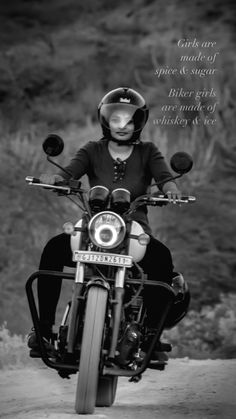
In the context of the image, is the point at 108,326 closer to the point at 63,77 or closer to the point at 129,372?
the point at 129,372

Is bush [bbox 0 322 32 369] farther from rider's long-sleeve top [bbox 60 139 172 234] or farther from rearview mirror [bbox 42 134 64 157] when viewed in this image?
rearview mirror [bbox 42 134 64 157]

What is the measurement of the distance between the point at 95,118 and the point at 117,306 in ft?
32.7

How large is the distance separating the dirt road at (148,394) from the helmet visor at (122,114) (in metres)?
1.74

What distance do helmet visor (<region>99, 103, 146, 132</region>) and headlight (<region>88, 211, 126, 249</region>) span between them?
3.38ft

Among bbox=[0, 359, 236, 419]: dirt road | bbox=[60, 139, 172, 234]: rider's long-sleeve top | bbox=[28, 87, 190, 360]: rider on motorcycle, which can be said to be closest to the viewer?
bbox=[0, 359, 236, 419]: dirt road

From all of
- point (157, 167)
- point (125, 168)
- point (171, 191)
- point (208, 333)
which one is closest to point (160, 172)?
point (157, 167)

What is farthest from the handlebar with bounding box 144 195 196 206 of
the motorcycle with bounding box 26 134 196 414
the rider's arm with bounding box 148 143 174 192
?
the rider's arm with bounding box 148 143 174 192

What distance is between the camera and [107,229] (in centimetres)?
509

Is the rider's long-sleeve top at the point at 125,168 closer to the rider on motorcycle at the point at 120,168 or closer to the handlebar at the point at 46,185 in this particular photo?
the rider on motorcycle at the point at 120,168

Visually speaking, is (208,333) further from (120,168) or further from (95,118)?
(95,118)

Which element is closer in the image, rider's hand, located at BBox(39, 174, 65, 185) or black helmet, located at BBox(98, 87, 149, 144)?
rider's hand, located at BBox(39, 174, 65, 185)

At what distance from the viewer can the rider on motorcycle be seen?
566 cm

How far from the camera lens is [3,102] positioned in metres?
15.1

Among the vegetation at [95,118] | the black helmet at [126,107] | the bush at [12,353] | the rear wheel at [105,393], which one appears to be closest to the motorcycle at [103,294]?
the rear wheel at [105,393]
